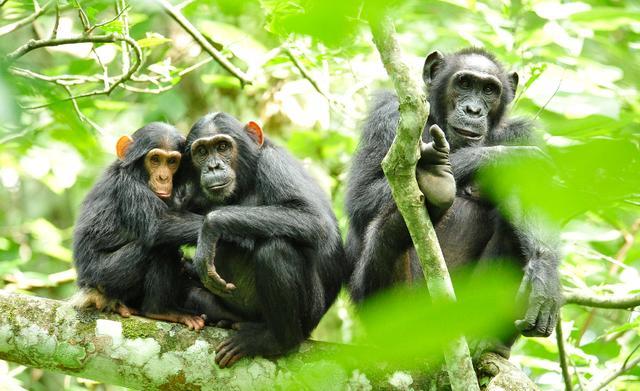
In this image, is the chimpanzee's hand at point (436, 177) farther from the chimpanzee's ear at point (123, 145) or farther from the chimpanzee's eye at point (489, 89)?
the chimpanzee's ear at point (123, 145)

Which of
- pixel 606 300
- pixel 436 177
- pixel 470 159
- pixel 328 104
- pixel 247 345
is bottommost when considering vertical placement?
pixel 328 104

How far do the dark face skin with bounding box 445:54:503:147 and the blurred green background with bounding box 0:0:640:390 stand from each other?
258 millimetres

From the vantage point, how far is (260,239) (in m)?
5.10

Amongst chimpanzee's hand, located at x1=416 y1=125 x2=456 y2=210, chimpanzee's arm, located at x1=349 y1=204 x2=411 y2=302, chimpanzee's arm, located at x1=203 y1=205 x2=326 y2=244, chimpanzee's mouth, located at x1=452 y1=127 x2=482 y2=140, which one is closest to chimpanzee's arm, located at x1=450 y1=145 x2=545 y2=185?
chimpanzee's mouth, located at x1=452 y1=127 x2=482 y2=140

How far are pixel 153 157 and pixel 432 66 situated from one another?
2238 millimetres

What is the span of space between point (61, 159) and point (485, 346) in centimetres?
521

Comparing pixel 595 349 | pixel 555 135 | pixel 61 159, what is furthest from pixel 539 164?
pixel 61 159

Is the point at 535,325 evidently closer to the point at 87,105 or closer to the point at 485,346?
the point at 485,346

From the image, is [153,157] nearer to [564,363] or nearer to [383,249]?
[383,249]

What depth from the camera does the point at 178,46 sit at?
9.42m

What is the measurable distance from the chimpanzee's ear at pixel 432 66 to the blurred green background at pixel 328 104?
443 mm

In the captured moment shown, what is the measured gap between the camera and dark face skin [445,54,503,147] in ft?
17.3

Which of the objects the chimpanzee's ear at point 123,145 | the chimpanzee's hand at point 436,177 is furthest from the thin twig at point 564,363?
the chimpanzee's ear at point 123,145

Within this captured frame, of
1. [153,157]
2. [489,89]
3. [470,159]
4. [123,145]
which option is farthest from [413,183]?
[123,145]
